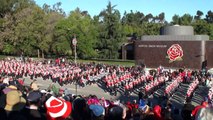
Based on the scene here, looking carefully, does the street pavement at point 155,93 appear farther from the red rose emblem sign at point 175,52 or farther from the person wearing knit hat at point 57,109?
the person wearing knit hat at point 57,109

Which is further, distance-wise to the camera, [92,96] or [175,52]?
[175,52]

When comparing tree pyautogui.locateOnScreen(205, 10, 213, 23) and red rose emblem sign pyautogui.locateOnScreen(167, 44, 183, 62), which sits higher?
tree pyautogui.locateOnScreen(205, 10, 213, 23)

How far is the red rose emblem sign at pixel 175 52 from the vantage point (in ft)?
135

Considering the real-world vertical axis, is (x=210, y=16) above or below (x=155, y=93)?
above

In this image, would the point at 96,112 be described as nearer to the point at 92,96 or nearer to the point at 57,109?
the point at 57,109

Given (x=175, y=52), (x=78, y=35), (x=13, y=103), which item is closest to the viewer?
(x=13, y=103)

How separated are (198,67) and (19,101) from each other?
35.2 meters

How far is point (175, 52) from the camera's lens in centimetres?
4128

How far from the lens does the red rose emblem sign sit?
41.1 m

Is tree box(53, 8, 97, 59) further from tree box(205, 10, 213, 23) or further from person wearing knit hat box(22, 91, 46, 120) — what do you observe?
tree box(205, 10, 213, 23)

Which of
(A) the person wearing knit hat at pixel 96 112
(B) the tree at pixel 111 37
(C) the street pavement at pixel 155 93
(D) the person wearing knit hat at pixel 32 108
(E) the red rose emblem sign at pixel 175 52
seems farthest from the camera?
(B) the tree at pixel 111 37

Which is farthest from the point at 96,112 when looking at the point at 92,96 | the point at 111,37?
the point at 111,37

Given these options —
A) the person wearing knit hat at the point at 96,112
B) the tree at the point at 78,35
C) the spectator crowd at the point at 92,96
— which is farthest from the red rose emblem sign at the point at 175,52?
the person wearing knit hat at the point at 96,112

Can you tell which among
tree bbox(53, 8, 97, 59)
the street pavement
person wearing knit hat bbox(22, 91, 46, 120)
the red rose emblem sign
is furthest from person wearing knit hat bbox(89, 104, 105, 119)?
tree bbox(53, 8, 97, 59)
